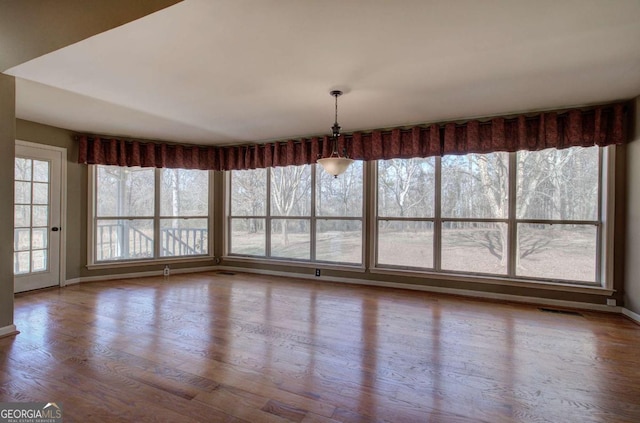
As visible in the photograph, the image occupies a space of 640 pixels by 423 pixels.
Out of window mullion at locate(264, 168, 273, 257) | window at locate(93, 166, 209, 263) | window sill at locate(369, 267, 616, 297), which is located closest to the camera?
window sill at locate(369, 267, 616, 297)

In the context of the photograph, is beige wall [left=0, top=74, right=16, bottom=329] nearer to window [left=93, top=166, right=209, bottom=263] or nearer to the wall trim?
the wall trim

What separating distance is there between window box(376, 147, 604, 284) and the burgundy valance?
31 cm

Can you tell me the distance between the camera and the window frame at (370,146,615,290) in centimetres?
361

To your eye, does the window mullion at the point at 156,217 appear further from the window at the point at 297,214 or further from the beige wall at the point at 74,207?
the window at the point at 297,214

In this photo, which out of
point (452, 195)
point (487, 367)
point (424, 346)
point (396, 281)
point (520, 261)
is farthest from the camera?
point (396, 281)

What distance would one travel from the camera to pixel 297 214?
17.9 ft

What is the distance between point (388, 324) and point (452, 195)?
7.25ft

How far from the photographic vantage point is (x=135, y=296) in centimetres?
414

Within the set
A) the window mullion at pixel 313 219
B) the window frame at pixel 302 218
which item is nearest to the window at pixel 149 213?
the window frame at pixel 302 218

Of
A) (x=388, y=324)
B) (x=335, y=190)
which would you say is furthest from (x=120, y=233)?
(x=388, y=324)

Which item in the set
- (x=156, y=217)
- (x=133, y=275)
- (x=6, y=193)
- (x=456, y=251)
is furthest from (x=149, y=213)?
(x=456, y=251)

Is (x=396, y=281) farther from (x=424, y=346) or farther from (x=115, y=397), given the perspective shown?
(x=115, y=397)

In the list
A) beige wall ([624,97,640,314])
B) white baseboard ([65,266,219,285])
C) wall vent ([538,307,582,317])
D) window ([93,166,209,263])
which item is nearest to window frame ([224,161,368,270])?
window ([93,166,209,263])

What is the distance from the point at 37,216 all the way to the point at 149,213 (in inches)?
57.9
